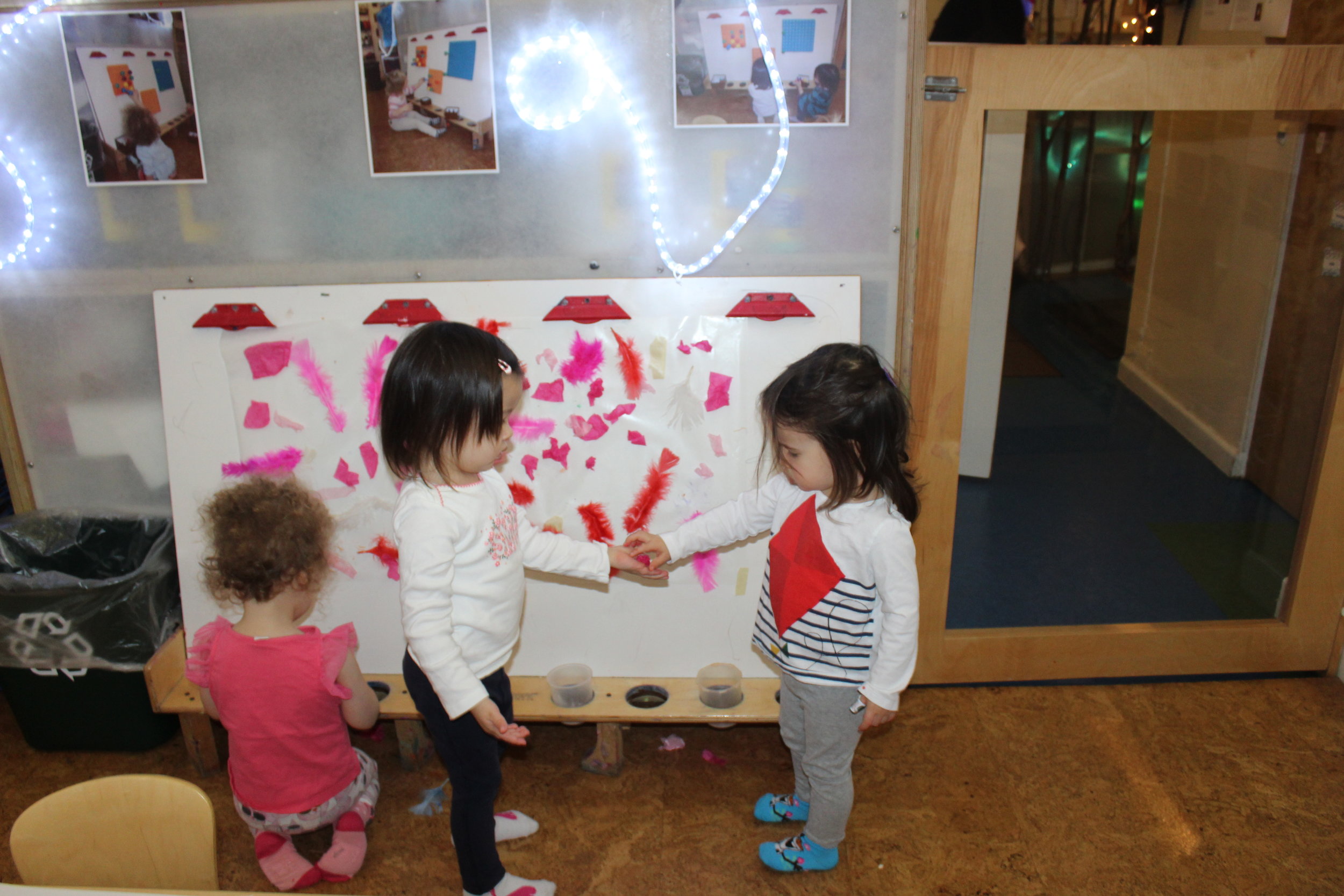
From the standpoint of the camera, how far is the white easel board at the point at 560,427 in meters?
2.03

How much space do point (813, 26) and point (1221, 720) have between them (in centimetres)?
187

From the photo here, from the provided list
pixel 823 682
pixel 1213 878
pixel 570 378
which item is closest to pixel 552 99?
pixel 570 378

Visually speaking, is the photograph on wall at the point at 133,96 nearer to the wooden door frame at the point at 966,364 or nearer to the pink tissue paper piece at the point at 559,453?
the pink tissue paper piece at the point at 559,453

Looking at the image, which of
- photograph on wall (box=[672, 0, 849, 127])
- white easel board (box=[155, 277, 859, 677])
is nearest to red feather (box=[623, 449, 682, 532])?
white easel board (box=[155, 277, 859, 677])

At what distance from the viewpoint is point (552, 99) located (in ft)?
6.43

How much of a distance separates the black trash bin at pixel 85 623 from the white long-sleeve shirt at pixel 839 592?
142 cm

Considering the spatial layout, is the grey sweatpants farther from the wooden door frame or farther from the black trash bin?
the black trash bin

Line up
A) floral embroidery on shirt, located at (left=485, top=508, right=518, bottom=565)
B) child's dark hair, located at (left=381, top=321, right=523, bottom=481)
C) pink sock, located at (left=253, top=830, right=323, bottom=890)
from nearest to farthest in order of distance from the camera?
child's dark hair, located at (left=381, top=321, right=523, bottom=481)
floral embroidery on shirt, located at (left=485, top=508, right=518, bottom=565)
pink sock, located at (left=253, top=830, right=323, bottom=890)

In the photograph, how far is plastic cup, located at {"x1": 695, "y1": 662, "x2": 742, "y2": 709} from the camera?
210 centimetres

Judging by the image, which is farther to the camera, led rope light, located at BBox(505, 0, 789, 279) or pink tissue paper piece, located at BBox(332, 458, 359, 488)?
pink tissue paper piece, located at BBox(332, 458, 359, 488)

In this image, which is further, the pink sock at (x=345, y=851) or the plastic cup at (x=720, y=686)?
the plastic cup at (x=720, y=686)

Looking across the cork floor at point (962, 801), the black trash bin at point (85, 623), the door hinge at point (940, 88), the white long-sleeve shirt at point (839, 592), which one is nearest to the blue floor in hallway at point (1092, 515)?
the cork floor at point (962, 801)

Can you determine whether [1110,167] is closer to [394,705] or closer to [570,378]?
[570,378]

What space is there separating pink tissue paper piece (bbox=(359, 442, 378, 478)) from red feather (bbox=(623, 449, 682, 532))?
57cm
